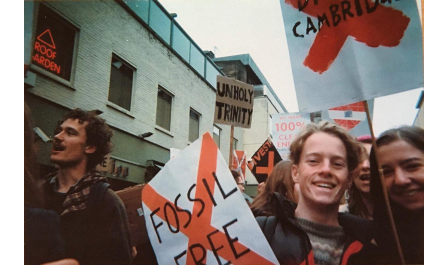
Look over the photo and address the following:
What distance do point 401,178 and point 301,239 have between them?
2.00 ft

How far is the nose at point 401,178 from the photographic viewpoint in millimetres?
1620

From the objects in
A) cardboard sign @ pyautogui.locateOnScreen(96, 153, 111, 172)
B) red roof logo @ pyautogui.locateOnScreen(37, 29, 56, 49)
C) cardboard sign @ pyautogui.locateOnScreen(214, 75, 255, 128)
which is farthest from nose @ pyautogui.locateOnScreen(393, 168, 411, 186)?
red roof logo @ pyautogui.locateOnScreen(37, 29, 56, 49)

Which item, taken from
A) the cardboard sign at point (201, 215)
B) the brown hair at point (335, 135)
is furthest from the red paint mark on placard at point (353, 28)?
the cardboard sign at point (201, 215)

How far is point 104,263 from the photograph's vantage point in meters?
1.92

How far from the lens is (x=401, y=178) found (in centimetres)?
163

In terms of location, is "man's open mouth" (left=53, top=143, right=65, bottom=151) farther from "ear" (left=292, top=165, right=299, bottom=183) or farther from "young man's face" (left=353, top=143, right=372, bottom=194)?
"young man's face" (left=353, top=143, right=372, bottom=194)

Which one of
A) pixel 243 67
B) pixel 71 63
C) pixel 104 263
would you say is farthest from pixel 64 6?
pixel 104 263

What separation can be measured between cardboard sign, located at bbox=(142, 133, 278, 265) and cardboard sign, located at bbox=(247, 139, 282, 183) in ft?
2.86

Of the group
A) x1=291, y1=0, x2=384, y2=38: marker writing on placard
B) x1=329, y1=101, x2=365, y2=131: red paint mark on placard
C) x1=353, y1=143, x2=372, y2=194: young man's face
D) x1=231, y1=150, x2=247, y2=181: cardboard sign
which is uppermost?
x1=291, y1=0, x2=384, y2=38: marker writing on placard

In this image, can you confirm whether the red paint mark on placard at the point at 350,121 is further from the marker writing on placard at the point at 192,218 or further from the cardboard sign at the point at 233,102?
the marker writing on placard at the point at 192,218

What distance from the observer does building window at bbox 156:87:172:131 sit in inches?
102

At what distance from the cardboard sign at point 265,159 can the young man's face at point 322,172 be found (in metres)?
0.83
